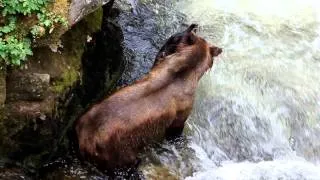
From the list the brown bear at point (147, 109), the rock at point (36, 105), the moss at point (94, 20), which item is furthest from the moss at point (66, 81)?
the moss at point (94, 20)

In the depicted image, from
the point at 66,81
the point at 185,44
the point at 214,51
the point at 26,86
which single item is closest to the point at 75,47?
the point at 66,81

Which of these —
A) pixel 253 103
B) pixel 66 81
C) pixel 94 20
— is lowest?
pixel 253 103

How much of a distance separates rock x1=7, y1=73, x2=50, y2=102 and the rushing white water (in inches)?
53.0

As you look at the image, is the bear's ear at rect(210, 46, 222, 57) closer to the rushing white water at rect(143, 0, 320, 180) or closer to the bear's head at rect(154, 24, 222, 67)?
the bear's head at rect(154, 24, 222, 67)

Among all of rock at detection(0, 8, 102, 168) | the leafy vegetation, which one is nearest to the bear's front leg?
rock at detection(0, 8, 102, 168)

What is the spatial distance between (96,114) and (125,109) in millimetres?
302

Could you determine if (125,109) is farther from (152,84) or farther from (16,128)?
(16,128)

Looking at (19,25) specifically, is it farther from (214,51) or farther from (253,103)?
(253,103)

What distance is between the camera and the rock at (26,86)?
205 inches

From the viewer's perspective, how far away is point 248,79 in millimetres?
7109

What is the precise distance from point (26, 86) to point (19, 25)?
556 mm

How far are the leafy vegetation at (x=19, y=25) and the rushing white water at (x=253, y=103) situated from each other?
1.72 metres

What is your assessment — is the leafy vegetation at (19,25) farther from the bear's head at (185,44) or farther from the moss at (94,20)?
the bear's head at (185,44)

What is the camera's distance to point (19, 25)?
5102 millimetres
